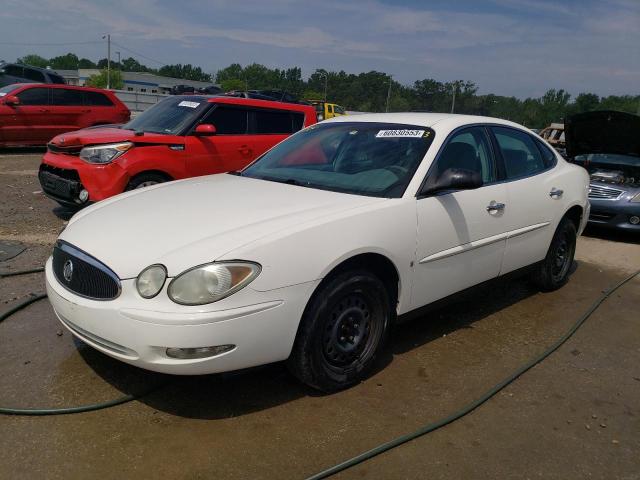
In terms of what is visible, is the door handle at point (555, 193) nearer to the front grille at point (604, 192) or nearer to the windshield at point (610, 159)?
the front grille at point (604, 192)

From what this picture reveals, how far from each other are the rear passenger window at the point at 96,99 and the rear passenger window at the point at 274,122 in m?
6.81

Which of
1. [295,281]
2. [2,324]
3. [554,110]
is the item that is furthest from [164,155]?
[554,110]

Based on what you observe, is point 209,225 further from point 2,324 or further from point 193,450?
point 2,324

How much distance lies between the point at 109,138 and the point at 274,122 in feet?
7.38

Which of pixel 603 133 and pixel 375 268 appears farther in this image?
pixel 603 133

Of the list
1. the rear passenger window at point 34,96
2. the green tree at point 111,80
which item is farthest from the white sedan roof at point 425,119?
the green tree at point 111,80

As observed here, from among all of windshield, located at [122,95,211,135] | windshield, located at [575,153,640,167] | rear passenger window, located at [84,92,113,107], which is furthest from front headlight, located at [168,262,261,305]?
rear passenger window, located at [84,92,113,107]

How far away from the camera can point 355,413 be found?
3012mm

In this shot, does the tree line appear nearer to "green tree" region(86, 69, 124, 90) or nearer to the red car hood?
the red car hood

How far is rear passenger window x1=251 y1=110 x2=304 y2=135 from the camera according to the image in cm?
752

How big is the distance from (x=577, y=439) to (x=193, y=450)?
195 cm

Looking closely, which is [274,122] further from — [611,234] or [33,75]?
[33,75]

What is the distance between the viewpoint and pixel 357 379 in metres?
3.30

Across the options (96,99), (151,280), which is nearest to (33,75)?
(96,99)
